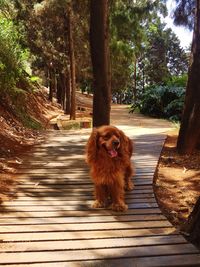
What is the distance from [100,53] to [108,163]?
17.0 feet

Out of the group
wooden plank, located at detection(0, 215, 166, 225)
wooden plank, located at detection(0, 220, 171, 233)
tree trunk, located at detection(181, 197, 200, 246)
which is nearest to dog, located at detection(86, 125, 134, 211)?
wooden plank, located at detection(0, 215, 166, 225)

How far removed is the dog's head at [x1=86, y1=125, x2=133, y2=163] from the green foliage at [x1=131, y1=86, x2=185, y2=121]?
13.2m

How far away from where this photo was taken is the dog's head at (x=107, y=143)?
4.84 meters

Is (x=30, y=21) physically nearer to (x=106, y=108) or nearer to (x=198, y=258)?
(x=106, y=108)

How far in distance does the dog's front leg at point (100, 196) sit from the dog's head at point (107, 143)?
347mm

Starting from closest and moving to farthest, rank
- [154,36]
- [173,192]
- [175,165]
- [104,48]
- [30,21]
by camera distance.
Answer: [173,192] → [175,165] → [104,48] → [30,21] → [154,36]

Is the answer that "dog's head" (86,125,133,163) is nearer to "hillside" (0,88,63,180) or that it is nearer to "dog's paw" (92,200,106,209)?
"dog's paw" (92,200,106,209)

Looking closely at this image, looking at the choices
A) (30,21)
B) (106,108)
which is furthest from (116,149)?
(30,21)

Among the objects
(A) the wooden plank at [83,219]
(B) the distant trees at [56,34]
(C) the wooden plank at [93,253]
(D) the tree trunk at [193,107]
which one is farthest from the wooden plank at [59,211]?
(B) the distant trees at [56,34]

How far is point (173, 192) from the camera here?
628 centimetres

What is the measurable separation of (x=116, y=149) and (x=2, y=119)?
25.0ft

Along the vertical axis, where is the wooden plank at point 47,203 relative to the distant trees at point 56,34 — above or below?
below

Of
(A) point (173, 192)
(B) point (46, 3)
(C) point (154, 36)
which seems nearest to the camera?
(A) point (173, 192)

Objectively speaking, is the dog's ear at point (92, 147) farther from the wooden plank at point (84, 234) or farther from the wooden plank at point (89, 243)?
the wooden plank at point (89, 243)
